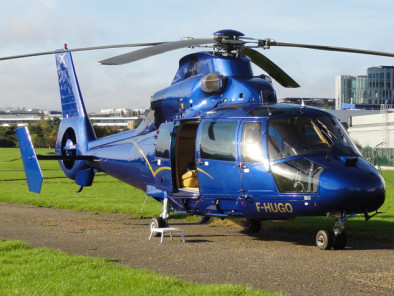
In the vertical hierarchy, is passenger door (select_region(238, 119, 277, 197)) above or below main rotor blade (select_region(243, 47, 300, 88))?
below

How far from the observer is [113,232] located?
14.5m

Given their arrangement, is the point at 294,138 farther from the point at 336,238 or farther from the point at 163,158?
the point at 163,158

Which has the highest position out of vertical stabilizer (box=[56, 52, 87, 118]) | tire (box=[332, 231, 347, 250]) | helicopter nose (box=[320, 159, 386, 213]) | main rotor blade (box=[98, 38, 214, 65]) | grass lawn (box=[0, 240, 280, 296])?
main rotor blade (box=[98, 38, 214, 65])

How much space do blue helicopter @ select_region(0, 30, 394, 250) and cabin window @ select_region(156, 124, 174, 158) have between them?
28 millimetres

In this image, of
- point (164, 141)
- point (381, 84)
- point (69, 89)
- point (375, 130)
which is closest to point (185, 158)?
point (164, 141)

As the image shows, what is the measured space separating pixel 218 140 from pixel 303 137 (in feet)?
6.21

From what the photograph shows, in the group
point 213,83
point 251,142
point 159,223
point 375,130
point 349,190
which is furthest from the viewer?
point 375,130

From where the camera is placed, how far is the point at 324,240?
37.7 ft

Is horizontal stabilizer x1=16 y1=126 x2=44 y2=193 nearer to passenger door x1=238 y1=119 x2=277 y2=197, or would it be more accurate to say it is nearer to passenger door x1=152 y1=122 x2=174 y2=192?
passenger door x1=152 y1=122 x2=174 y2=192

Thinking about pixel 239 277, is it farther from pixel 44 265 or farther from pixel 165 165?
pixel 165 165

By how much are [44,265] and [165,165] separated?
517 centimetres

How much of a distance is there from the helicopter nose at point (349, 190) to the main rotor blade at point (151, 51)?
406cm

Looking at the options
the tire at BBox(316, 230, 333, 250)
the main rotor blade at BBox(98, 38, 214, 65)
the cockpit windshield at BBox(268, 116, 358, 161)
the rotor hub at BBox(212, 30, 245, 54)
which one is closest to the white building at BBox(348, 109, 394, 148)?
the rotor hub at BBox(212, 30, 245, 54)

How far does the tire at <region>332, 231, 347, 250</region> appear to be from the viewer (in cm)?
1142
